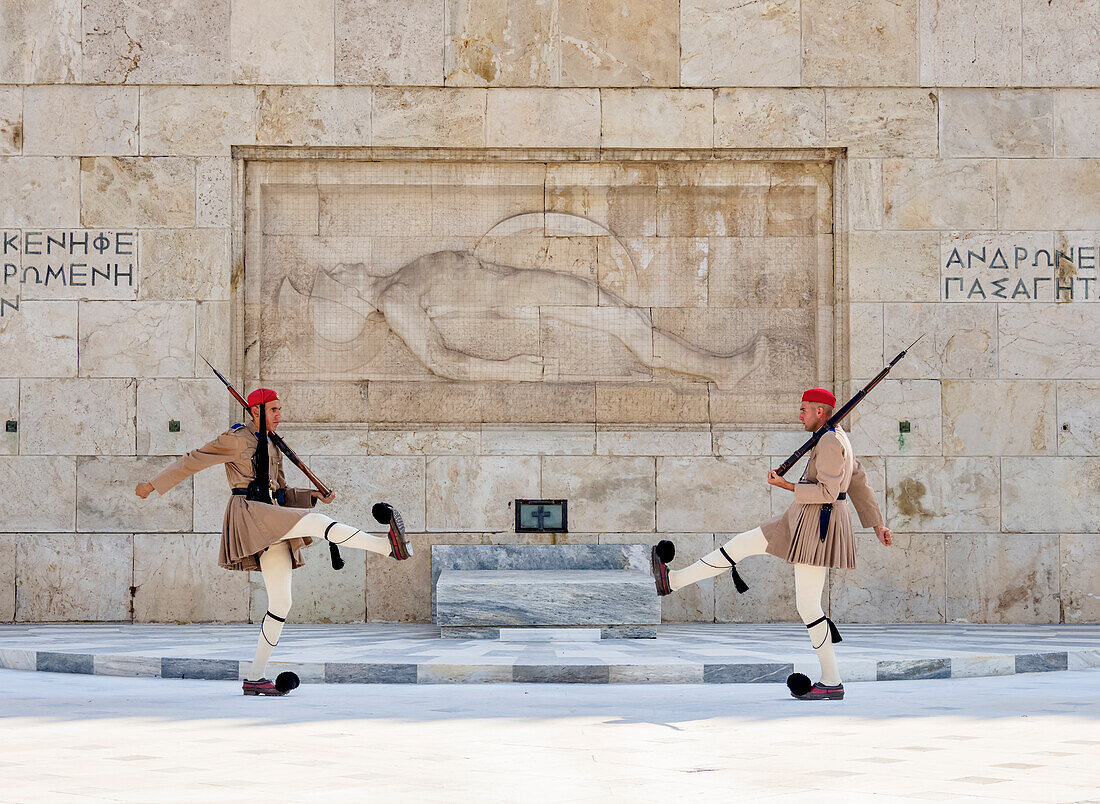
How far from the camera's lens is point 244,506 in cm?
807

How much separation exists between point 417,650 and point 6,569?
473cm

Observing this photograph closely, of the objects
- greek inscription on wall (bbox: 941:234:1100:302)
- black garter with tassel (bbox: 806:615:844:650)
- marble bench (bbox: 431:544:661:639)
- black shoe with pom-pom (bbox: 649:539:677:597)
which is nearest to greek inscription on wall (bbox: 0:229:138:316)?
marble bench (bbox: 431:544:661:639)

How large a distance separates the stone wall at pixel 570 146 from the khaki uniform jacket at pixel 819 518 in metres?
4.44

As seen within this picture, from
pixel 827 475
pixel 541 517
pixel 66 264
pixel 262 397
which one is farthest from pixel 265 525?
Answer: pixel 66 264

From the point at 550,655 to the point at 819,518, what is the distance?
2472 millimetres

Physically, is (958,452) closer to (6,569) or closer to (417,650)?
(417,650)

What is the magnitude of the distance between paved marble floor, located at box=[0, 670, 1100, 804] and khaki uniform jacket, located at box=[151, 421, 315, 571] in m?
0.88

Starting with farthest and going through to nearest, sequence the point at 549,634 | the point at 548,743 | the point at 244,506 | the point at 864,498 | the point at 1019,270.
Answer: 1. the point at 1019,270
2. the point at 549,634
3. the point at 864,498
4. the point at 244,506
5. the point at 548,743

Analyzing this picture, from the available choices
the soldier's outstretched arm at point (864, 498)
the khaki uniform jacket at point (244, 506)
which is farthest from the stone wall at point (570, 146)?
the soldier's outstretched arm at point (864, 498)

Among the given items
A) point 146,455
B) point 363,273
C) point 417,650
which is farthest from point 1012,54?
point 146,455

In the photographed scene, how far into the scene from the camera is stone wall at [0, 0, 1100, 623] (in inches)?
477

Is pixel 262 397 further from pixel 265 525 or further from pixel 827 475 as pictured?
pixel 827 475

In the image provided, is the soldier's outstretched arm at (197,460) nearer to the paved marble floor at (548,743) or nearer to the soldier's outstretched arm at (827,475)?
the paved marble floor at (548,743)

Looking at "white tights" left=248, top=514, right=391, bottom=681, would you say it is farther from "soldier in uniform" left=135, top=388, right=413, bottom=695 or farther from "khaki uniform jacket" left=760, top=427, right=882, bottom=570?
"khaki uniform jacket" left=760, top=427, right=882, bottom=570
